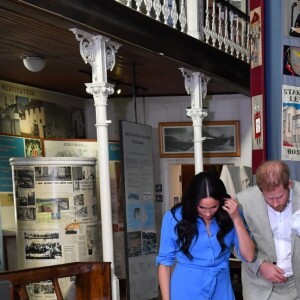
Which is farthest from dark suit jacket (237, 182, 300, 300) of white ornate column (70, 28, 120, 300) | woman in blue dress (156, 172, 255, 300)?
white ornate column (70, 28, 120, 300)

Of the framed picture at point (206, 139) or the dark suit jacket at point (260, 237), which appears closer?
the dark suit jacket at point (260, 237)

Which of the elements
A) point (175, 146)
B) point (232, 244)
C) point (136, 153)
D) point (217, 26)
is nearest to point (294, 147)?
point (232, 244)

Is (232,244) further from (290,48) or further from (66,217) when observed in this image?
(66,217)

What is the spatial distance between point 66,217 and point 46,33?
85.2 inches

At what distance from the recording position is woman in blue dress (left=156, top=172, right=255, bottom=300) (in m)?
4.03

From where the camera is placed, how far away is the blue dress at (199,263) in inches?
161

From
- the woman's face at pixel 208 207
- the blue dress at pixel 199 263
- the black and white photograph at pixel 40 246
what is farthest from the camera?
the black and white photograph at pixel 40 246

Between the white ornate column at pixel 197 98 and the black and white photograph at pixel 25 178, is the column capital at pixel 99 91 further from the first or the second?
the white ornate column at pixel 197 98

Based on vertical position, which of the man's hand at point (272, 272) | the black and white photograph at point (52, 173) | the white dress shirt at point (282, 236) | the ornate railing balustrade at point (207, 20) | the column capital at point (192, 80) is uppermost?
the ornate railing balustrade at point (207, 20)

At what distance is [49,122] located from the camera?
39.4 feet

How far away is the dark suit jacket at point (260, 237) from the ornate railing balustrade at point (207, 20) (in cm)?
451

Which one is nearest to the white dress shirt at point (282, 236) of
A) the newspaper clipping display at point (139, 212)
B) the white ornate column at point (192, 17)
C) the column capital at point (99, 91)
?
the column capital at point (99, 91)

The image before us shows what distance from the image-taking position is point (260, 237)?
420 cm

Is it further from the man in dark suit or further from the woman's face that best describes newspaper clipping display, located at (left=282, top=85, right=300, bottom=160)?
the woman's face
